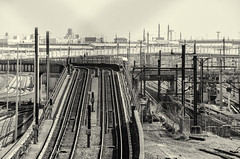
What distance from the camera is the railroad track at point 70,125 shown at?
21.5m

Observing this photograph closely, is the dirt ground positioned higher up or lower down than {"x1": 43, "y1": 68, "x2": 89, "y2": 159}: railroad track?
lower down

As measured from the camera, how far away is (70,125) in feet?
88.5

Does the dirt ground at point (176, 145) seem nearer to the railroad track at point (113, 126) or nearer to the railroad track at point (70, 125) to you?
the railroad track at point (113, 126)

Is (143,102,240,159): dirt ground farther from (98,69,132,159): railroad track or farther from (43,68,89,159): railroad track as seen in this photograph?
(43,68,89,159): railroad track

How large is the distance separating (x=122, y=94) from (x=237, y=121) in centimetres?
1036

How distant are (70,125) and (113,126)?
8.86 ft

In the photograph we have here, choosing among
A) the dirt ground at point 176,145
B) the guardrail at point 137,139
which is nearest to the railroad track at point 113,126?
the guardrail at point 137,139

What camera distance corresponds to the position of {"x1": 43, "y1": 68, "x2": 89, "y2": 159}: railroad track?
70.5 ft

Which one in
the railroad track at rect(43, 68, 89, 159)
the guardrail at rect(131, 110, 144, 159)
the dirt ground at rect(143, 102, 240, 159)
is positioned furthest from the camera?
the dirt ground at rect(143, 102, 240, 159)

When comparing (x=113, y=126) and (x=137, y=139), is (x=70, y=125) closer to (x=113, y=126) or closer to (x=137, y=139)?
(x=113, y=126)

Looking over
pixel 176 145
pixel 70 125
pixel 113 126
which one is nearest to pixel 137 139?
pixel 176 145

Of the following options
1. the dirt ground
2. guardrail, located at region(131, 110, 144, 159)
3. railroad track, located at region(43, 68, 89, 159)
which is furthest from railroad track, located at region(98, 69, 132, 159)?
railroad track, located at region(43, 68, 89, 159)

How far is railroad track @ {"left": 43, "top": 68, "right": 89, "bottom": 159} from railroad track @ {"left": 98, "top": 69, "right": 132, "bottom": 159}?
1.50m

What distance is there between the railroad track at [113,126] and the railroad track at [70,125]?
1.50 metres
